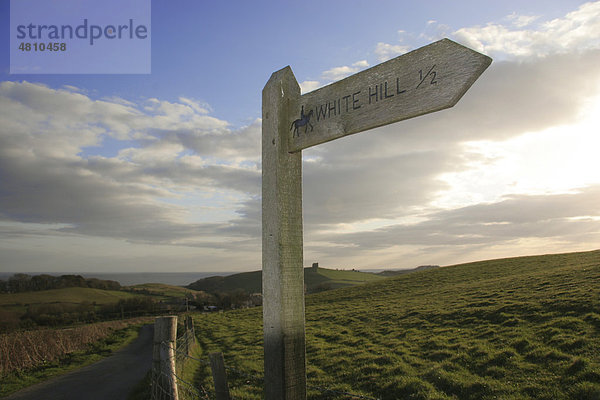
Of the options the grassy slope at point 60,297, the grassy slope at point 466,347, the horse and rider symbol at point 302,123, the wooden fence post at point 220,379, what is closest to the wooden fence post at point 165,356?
the wooden fence post at point 220,379

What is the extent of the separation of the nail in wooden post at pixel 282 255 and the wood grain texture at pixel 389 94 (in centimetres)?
16

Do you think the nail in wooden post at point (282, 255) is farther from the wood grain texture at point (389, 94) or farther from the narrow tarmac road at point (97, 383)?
the narrow tarmac road at point (97, 383)

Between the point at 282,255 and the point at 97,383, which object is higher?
the point at 282,255

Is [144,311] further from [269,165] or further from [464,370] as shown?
[269,165]

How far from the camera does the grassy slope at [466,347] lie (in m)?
9.19

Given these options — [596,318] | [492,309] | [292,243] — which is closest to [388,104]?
[292,243]

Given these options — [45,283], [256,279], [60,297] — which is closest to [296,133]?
[60,297]

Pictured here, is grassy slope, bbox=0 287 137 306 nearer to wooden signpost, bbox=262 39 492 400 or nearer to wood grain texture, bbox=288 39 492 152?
wooden signpost, bbox=262 39 492 400

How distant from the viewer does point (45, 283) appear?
Result: 59.7m

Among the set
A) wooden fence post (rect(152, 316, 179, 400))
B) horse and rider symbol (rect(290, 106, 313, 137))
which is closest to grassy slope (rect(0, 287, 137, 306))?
wooden fence post (rect(152, 316, 179, 400))

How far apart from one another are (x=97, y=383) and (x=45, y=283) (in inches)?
2320

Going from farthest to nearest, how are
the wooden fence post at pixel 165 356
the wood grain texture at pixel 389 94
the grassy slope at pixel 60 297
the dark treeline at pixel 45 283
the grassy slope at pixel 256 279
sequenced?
the grassy slope at pixel 256 279, the dark treeline at pixel 45 283, the grassy slope at pixel 60 297, the wooden fence post at pixel 165 356, the wood grain texture at pixel 389 94

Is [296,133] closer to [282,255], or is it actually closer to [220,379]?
[282,255]

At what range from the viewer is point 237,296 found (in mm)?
58094
